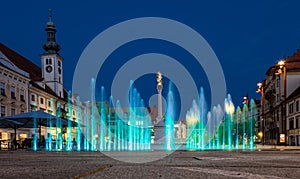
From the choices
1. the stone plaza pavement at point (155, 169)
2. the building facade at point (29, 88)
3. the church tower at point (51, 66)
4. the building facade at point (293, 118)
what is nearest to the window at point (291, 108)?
the building facade at point (293, 118)

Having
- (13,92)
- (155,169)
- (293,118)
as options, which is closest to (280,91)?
(293,118)

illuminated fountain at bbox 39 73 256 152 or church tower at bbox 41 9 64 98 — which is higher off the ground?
church tower at bbox 41 9 64 98

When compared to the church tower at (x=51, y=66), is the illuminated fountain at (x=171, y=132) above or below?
below

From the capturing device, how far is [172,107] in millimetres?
39969

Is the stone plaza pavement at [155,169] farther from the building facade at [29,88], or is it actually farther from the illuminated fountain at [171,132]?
the building facade at [29,88]

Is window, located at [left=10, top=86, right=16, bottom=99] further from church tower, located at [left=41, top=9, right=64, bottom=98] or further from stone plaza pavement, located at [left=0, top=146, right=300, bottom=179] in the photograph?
stone plaza pavement, located at [left=0, top=146, right=300, bottom=179]

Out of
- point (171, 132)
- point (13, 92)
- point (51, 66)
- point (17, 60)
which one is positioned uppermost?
point (51, 66)

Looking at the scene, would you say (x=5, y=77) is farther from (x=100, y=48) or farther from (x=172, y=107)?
(x=172, y=107)

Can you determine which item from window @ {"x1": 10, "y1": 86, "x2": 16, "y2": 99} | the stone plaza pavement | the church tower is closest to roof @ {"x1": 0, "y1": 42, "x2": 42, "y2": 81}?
the church tower

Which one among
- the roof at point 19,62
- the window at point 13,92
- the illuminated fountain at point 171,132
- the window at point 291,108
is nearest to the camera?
the illuminated fountain at point 171,132

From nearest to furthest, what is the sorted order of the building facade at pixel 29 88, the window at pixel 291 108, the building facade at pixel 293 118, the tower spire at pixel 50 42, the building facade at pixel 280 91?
the building facade at pixel 29 88
the building facade at pixel 293 118
the window at pixel 291 108
the building facade at pixel 280 91
the tower spire at pixel 50 42

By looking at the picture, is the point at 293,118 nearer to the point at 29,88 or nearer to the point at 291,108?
the point at 291,108

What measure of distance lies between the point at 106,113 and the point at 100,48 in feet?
196

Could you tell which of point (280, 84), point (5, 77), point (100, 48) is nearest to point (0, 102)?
point (5, 77)
